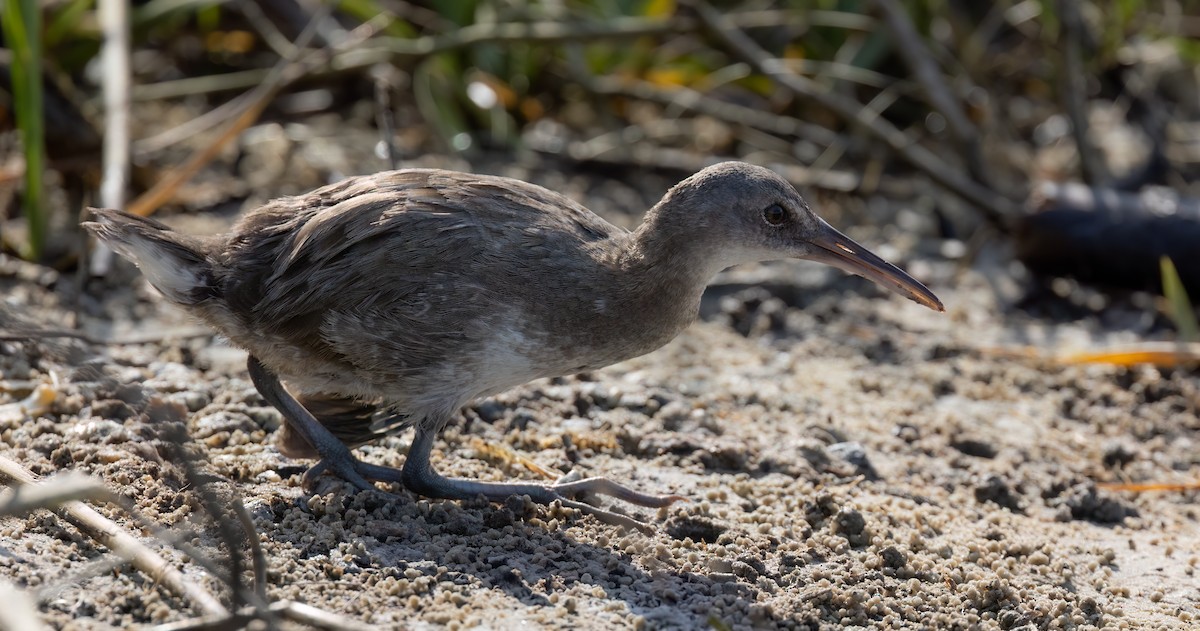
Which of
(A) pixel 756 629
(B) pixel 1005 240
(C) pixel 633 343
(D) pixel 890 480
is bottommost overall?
(A) pixel 756 629

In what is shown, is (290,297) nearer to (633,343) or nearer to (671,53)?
(633,343)

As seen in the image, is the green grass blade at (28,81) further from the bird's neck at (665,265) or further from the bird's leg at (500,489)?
the bird's neck at (665,265)

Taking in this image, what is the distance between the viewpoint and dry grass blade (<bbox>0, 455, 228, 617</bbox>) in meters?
2.83

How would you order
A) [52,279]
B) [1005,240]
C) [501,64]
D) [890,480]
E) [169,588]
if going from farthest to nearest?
[501,64], [1005,240], [52,279], [890,480], [169,588]

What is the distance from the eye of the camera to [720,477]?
404cm

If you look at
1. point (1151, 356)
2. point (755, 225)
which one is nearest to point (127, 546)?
point (755, 225)

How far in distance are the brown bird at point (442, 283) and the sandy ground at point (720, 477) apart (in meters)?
0.21

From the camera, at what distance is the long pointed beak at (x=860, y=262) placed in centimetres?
391

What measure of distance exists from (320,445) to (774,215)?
1485 millimetres

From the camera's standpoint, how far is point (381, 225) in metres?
3.63

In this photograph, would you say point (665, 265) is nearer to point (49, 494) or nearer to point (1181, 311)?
point (49, 494)

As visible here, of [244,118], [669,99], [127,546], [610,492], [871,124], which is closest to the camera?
[127,546]

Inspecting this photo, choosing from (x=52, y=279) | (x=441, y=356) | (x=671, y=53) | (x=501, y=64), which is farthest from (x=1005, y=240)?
(x=52, y=279)

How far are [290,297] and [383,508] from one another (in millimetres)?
648
